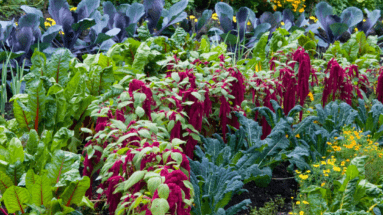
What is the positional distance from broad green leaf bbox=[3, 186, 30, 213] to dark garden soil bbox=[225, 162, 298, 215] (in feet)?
5.06

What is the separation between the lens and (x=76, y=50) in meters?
6.14

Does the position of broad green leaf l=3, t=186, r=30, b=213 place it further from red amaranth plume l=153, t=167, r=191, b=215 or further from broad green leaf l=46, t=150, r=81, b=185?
red amaranth plume l=153, t=167, r=191, b=215

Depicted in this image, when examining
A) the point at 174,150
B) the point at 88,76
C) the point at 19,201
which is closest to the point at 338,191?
the point at 174,150

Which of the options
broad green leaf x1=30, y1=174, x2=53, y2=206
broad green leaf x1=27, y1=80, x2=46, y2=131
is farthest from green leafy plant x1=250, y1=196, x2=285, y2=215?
broad green leaf x1=27, y1=80, x2=46, y2=131

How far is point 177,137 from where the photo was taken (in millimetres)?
2822

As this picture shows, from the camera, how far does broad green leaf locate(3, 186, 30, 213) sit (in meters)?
2.39

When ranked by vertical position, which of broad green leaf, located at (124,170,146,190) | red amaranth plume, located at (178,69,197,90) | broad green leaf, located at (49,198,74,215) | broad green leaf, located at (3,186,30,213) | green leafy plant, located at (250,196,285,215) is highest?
red amaranth plume, located at (178,69,197,90)

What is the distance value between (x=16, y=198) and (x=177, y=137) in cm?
111

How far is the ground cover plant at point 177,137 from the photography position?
240cm

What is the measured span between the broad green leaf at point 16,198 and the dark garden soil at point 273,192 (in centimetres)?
154

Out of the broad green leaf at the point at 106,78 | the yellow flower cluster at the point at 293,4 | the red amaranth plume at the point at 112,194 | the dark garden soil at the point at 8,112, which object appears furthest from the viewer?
the yellow flower cluster at the point at 293,4

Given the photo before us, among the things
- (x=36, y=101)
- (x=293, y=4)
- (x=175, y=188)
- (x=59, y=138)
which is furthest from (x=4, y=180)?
(x=293, y=4)

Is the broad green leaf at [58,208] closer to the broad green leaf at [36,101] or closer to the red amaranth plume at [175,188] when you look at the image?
the red amaranth plume at [175,188]

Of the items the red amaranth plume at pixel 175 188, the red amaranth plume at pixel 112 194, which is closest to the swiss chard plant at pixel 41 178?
the red amaranth plume at pixel 112 194
